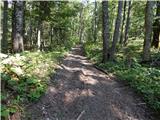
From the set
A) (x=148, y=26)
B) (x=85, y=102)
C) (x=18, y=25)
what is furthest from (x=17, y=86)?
(x=148, y=26)

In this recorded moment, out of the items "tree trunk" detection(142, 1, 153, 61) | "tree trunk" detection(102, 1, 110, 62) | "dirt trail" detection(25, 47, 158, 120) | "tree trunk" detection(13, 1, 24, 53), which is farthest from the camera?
"tree trunk" detection(102, 1, 110, 62)

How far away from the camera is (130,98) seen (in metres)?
7.95

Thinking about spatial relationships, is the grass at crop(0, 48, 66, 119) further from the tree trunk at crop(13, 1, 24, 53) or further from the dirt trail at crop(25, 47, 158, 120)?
the tree trunk at crop(13, 1, 24, 53)

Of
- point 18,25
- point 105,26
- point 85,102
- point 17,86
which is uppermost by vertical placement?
point 105,26

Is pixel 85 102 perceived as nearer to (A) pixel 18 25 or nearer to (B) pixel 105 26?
(A) pixel 18 25

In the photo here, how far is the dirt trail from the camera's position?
19.8ft

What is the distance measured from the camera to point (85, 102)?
7.00 meters

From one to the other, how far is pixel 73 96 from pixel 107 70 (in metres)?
4.94

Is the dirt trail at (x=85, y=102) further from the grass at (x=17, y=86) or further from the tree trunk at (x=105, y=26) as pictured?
the tree trunk at (x=105, y=26)

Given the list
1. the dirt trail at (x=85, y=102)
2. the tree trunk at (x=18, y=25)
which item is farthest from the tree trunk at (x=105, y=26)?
the tree trunk at (x=18, y=25)

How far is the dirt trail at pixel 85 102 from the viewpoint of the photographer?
19.8ft

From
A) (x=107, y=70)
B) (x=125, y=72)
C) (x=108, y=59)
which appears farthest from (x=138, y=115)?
(x=108, y=59)

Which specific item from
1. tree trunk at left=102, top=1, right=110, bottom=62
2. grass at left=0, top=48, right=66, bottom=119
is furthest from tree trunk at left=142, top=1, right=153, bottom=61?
grass at left=0, top=48, right=66, bottom=119

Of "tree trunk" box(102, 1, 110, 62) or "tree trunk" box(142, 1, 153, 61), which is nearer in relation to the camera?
"tree trunk" box(142, 1, 153, 61)
